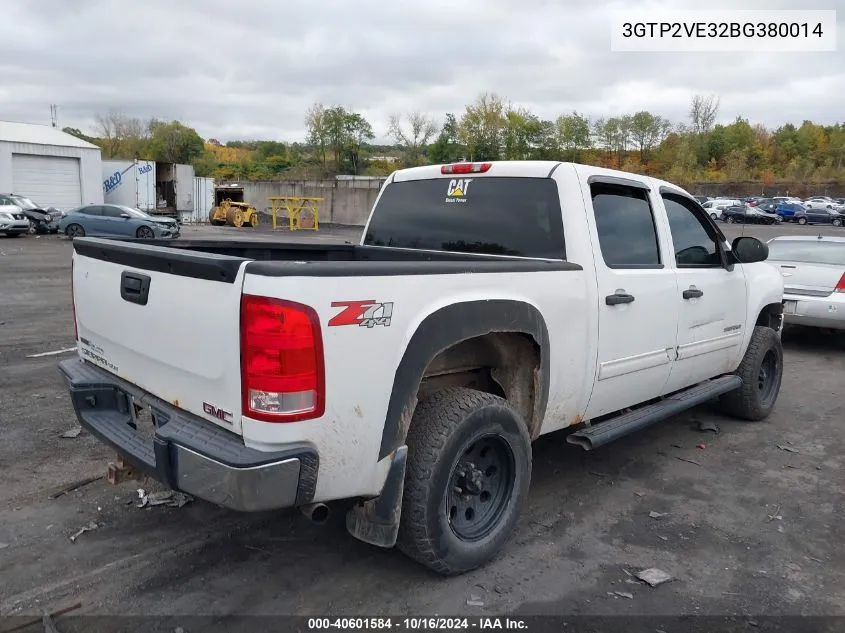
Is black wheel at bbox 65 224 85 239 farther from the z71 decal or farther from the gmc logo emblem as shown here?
the z71 decal

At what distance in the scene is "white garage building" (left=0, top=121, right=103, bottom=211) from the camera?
110 feet

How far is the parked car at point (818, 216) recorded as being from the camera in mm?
47531

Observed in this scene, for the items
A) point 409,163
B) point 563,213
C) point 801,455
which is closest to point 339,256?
point 563,213

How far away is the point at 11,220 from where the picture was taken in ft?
81.4

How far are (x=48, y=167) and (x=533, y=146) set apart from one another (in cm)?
5000

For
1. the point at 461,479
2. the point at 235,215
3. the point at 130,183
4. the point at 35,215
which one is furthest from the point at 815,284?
the point at 130,183

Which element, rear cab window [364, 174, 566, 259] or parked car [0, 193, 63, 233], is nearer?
rear cab window [364, 174, 566, 259]

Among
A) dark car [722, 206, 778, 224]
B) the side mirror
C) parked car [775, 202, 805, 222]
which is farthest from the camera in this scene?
parked car [775, 202, 805, 222]

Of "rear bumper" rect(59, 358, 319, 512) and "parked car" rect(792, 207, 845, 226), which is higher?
"parked car" rect(792, 207, 845, 226)

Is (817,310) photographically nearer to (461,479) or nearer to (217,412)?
(461,479)

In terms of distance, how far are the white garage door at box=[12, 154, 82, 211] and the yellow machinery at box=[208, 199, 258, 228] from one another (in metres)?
7.31

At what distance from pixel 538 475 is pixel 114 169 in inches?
1538

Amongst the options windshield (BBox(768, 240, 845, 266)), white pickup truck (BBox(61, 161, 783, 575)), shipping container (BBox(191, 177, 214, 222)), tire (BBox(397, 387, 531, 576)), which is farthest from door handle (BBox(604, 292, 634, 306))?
shipping container (BBox(191, 177, 214, 222))

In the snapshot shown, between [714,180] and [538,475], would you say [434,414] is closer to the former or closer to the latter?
[538,475]
